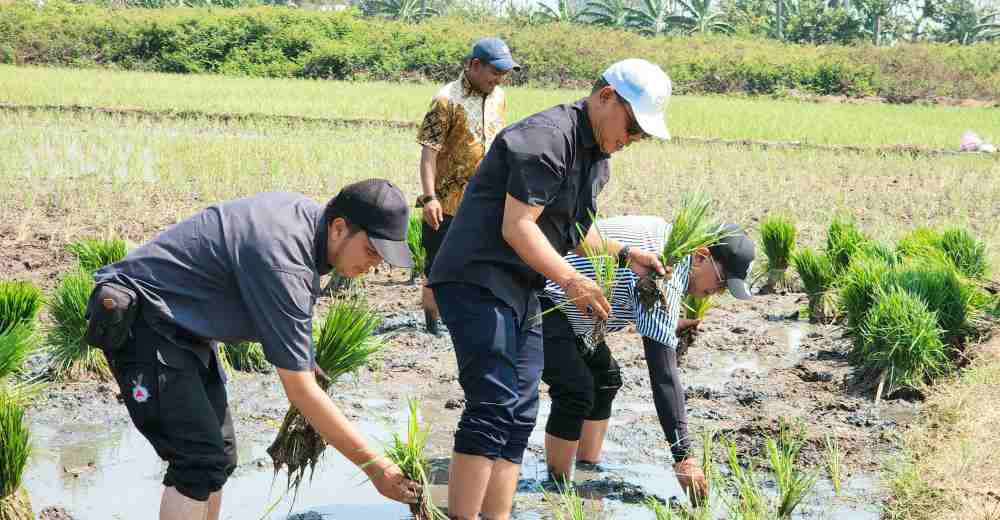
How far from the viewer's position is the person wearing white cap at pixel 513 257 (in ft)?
11.4

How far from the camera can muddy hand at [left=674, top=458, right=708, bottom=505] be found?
3.92 metres

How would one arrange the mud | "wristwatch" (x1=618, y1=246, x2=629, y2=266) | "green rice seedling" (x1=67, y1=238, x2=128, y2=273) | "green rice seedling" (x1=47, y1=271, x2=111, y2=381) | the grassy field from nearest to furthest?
"wristwatch" (x1=618, y1=246, x2=629, y2=266) < the mud < "green rice seedling" (x1=47, y1=271, x2=111, y2=381) < "green rice seedling" (x1=67, y1=238, x2=128, y2=273) < the grassy field

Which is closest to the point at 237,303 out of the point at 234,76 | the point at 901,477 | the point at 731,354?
the point at 901,477

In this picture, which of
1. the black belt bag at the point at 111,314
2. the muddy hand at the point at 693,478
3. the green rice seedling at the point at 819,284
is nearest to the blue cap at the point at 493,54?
the muddy hand at the point at 693,478

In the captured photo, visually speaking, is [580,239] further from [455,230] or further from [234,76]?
[234,76]

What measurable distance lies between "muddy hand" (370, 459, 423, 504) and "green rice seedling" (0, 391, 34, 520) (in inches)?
53.1

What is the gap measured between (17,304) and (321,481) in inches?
61.0

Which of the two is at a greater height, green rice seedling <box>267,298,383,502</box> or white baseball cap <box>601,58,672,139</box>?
white baseball cap <box>601,58,672,139</box>

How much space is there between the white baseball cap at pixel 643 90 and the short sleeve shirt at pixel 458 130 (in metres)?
2.72

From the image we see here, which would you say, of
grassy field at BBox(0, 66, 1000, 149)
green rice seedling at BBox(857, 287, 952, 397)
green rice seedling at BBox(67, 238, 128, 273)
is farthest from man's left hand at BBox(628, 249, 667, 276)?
grassy field at BBox(0, 66, 1000, 149)

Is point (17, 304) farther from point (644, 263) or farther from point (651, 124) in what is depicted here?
point (651, 124)

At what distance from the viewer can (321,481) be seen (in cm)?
480

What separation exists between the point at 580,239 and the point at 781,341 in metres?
3.71

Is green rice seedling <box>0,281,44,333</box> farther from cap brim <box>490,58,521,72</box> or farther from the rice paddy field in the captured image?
cap brim <box>490,58,521,72</box>
